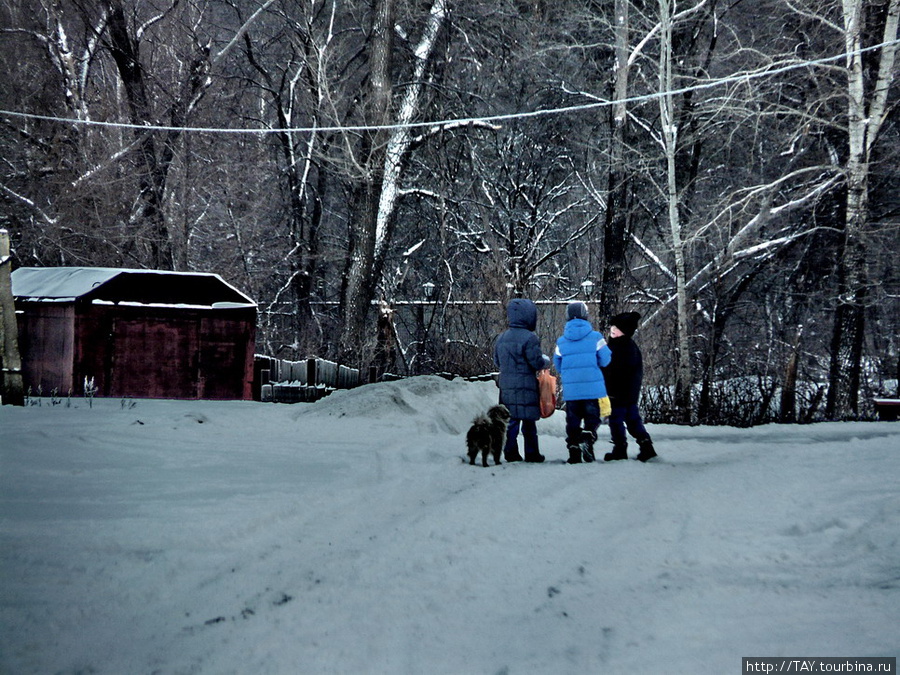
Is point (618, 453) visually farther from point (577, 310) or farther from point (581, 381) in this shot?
point (577, 310)

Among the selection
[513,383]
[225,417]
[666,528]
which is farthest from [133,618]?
[225,417]

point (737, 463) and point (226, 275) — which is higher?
point (226, 275)

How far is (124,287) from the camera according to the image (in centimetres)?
1547

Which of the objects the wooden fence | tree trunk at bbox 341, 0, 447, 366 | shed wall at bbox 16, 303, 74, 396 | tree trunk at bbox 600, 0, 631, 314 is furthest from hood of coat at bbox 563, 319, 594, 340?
tree trunk at bbox 600, 0, 631, 314

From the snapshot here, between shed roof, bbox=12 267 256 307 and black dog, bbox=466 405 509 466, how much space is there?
829cm

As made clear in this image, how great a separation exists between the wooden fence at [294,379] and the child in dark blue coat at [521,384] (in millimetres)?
8457

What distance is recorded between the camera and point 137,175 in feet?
72.7

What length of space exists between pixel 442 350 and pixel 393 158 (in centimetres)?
569

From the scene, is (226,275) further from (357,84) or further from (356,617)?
(356,617)

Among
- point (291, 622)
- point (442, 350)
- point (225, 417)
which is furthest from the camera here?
point (442, 350)

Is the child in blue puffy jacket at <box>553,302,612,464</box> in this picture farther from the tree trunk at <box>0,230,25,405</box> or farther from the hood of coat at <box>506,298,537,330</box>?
the tree trunk at <box>0,230,25,405</box>

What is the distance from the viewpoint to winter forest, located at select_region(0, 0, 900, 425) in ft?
64.6

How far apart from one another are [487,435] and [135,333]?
9.53m

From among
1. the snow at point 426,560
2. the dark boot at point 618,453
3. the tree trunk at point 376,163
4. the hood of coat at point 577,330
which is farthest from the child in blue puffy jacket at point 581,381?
the tree trunk at point 376,163
